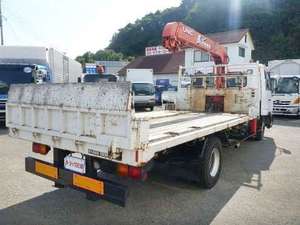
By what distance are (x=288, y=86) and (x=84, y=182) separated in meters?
14.9

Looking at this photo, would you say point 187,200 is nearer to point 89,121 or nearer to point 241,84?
point 89,121

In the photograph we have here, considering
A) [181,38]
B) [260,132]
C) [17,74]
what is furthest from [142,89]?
[181,38]

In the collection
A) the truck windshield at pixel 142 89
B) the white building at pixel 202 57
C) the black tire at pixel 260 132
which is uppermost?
the white building at pixel 202 57

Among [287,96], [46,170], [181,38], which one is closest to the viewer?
[46,170]

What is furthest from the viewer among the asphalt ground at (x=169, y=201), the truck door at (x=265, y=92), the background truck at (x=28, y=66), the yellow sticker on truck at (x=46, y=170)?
the background truck at (x=28, y=66)

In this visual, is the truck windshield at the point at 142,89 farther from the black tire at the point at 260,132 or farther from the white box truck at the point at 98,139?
the white box truck at the point at 98,139

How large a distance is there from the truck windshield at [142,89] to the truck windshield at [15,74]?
7.49 m

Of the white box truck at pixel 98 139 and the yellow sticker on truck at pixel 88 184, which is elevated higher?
the white box truck at pixel 98 139

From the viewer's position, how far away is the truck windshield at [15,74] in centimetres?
1198

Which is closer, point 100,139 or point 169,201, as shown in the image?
point 100,139

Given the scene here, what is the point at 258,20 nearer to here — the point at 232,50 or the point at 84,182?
the point at 232,50

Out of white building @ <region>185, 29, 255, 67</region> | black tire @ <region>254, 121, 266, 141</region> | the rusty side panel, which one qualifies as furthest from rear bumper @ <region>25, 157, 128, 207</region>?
white building @ <region>185, 29, 255, 67</region>

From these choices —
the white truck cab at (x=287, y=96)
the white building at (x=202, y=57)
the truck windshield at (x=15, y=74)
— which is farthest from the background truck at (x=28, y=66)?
the white building at (x=202, y=57)

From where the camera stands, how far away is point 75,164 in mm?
4031
